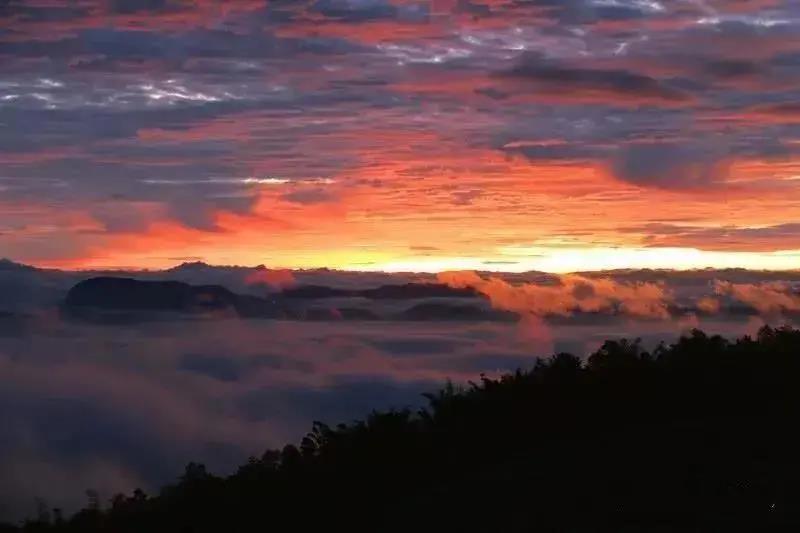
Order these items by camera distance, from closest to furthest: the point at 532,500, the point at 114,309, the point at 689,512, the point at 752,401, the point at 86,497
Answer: the point at 689,512
the point at 532,500
the point at 86,497
the point at 752,401
the point at 114,309

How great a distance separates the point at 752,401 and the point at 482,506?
4.70m

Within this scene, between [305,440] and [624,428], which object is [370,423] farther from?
[624,428]

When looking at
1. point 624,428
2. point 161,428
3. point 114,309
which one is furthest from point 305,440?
point 114,309

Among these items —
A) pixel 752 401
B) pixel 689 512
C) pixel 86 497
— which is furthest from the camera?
pixel 752 401

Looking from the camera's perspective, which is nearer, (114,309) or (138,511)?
(138,511)

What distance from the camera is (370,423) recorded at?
1320 cm

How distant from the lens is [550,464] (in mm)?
11711

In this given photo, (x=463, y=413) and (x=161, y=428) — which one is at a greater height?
(x=463, y=413)

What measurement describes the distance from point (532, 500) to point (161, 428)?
96277 mm

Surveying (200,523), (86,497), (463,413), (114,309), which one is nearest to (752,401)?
(463,413)

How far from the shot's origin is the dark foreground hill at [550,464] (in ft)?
33.0

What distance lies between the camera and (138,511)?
39.8 feet

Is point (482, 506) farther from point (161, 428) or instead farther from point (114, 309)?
point (114, 309)

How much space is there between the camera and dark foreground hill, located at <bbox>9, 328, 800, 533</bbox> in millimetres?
10055
